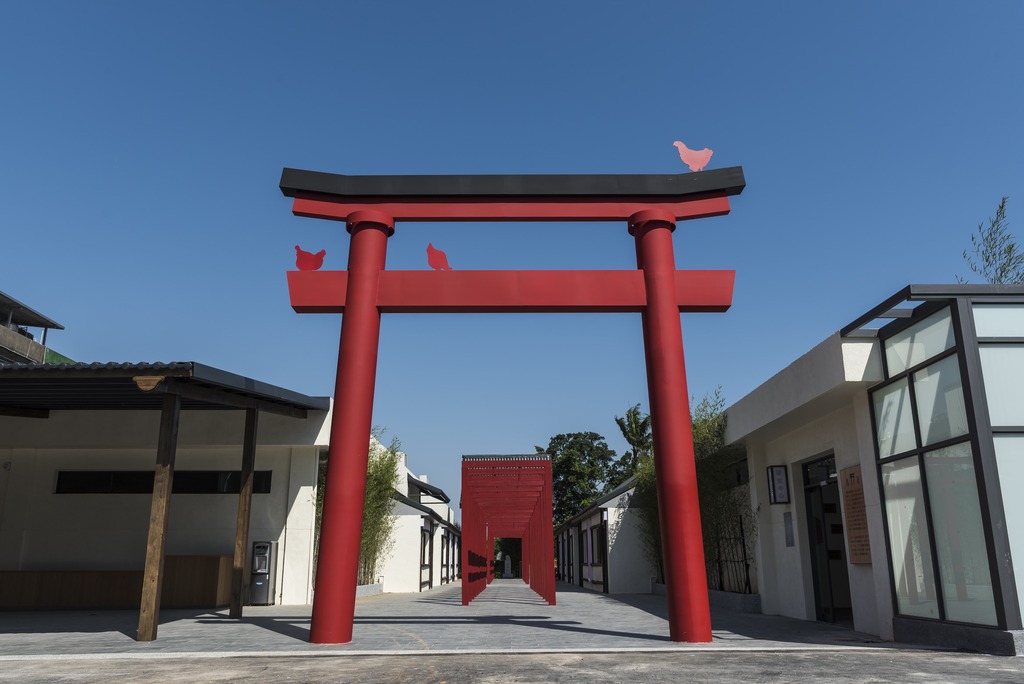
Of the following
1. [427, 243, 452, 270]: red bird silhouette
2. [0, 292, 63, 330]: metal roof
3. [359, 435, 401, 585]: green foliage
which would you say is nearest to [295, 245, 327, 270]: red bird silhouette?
[427, 243, 452, 270]: red bird silhouette

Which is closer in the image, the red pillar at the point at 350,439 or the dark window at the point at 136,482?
the red pillar at the point at 350,439

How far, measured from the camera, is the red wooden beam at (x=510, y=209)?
1013 centimetres

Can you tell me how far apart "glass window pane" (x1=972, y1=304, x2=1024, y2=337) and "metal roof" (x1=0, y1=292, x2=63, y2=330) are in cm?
3955

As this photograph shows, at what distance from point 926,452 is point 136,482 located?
15.4 metres

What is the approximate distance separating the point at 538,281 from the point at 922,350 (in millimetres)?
4846

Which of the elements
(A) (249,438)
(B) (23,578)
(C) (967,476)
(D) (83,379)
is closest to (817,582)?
(C) (967,476)

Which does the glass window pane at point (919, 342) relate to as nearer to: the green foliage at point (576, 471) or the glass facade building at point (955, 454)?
the glass facade building at point (955, 454)

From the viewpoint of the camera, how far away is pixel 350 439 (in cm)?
917

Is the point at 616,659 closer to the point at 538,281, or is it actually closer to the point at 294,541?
the point at 538,281

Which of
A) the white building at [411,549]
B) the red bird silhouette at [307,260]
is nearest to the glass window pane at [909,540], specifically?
the red bird silhouette at [307,260]

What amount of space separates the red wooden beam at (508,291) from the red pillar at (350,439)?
0.25 m

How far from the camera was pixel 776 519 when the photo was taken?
1428cm

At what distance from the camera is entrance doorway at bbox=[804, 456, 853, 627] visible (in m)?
12.7

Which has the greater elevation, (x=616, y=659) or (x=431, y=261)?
(x=431, y=261)
